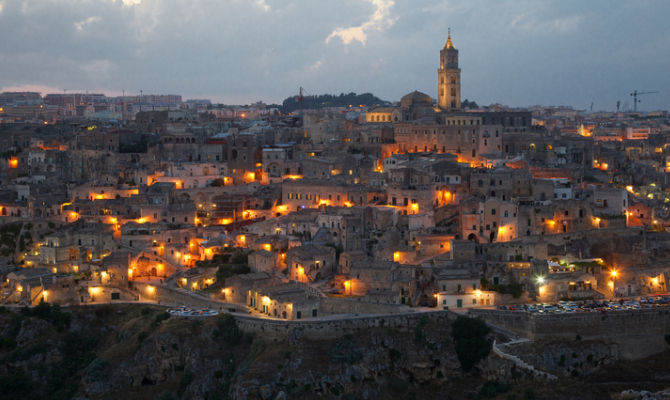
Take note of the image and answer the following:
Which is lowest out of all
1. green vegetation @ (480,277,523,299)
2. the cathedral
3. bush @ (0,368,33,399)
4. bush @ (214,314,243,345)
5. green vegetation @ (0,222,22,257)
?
bush @ (0,368,33,399)

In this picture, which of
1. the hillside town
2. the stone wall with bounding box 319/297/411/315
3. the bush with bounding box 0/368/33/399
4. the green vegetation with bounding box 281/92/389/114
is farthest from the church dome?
the green vegetation with bounding box 281/92/389/114

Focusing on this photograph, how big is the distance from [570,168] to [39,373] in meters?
27.7

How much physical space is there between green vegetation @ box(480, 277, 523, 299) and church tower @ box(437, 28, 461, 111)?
27523 millimetres

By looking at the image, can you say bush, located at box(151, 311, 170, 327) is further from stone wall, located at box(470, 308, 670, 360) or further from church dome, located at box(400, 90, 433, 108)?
church dome, located at box(400, 90, 433, 108)

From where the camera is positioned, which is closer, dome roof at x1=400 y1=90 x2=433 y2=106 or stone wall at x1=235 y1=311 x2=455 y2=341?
stone wall at x1=235 y1=311 x2=455 y2=341

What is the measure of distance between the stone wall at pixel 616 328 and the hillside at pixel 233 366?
68 centimetres

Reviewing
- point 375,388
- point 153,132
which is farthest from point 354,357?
point 153,132

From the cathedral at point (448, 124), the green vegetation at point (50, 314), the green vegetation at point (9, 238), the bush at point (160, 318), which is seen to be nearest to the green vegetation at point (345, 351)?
the bush at point (160, 318)

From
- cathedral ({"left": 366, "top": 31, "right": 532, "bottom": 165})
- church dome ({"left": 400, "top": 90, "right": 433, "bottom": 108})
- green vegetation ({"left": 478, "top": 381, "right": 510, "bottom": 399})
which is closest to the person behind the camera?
green vegetation ({"left": 478, "top": 381, "right": 510, "bottom": 399})

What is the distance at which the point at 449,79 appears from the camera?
60.4 m

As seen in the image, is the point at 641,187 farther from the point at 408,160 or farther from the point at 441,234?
the point at 441,234

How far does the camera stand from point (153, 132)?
6191cm

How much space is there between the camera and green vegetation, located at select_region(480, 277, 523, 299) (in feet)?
110

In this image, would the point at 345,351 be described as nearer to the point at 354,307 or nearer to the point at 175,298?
the point at 354,307
